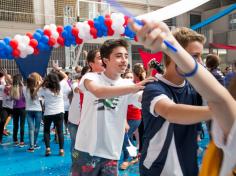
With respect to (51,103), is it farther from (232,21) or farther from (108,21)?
(232,21)

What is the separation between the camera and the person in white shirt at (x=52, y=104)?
5693mm

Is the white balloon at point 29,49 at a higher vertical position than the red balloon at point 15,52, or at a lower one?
higher

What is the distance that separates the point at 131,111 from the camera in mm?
4930

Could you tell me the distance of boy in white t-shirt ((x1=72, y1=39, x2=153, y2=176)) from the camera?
2477mm

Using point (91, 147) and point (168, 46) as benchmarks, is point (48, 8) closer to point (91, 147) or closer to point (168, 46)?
point (91, 147)

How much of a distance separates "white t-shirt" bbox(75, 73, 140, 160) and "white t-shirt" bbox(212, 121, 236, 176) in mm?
1500

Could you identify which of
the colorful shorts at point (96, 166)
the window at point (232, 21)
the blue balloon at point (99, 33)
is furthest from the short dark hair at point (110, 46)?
the window at point (232, 21)

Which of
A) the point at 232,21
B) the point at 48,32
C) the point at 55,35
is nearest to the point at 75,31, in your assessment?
the point at 55,35

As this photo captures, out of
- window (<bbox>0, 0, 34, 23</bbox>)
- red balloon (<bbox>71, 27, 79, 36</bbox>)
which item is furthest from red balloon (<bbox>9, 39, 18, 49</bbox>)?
window (<bbox>0, 0, 34, 23</bbox>)

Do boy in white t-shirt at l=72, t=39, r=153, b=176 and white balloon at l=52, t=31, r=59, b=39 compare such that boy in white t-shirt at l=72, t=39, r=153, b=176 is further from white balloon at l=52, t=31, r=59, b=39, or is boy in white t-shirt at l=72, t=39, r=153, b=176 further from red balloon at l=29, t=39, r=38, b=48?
white balloon at l=52, t=31, r=59, b=39

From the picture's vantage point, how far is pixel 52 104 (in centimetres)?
570

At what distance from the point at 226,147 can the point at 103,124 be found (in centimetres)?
160

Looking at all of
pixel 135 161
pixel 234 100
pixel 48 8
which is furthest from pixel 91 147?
pixel 48 8

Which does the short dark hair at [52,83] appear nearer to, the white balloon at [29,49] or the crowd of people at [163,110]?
the white balloon at [29,49]
